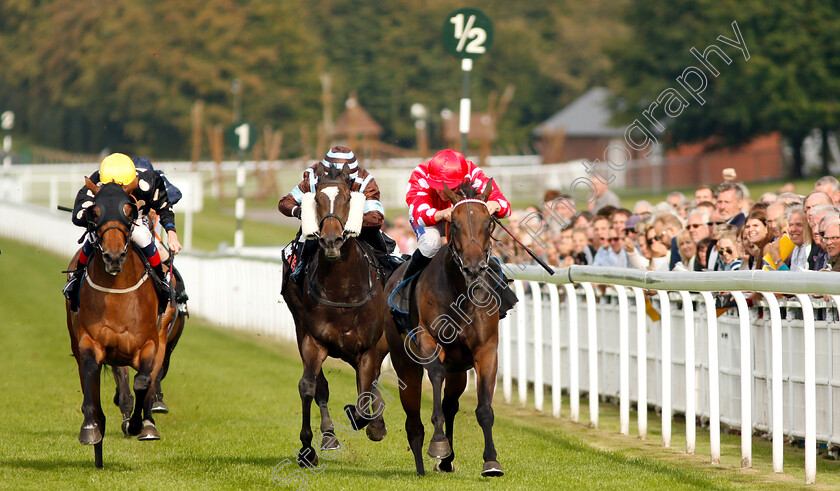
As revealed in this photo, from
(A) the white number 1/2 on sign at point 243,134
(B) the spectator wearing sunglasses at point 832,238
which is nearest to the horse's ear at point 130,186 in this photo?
(B) the spectator wearing sunglasses at point 832,238

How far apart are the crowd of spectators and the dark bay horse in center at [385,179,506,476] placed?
6.08 feet

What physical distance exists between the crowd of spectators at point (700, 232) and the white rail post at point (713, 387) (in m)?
0.68

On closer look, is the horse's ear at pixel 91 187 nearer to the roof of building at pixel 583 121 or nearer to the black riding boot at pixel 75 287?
the black riding boot at pixel 75 287

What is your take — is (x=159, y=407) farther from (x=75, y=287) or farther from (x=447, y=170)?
(x=447, y=170)

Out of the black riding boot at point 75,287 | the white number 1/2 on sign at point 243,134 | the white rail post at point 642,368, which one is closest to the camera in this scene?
the black riding boot at point 75,287

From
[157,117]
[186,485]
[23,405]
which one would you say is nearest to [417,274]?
[186,485]

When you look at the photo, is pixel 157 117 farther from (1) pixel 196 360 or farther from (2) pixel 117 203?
(2) pixel 117 203

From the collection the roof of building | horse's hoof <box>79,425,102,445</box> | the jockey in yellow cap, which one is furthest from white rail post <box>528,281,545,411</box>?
the roof of building

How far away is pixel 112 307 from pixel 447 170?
2044mm

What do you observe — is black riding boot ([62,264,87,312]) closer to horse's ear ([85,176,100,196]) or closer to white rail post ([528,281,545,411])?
horse's ear ([85,176,100,196])

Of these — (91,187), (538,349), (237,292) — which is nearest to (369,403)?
(91,187)

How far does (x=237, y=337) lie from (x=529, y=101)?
55591mm

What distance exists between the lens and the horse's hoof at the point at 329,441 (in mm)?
7348

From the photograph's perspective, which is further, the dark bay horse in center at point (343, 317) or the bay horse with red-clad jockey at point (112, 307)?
the dark bay horse in center at point (343, 317)
